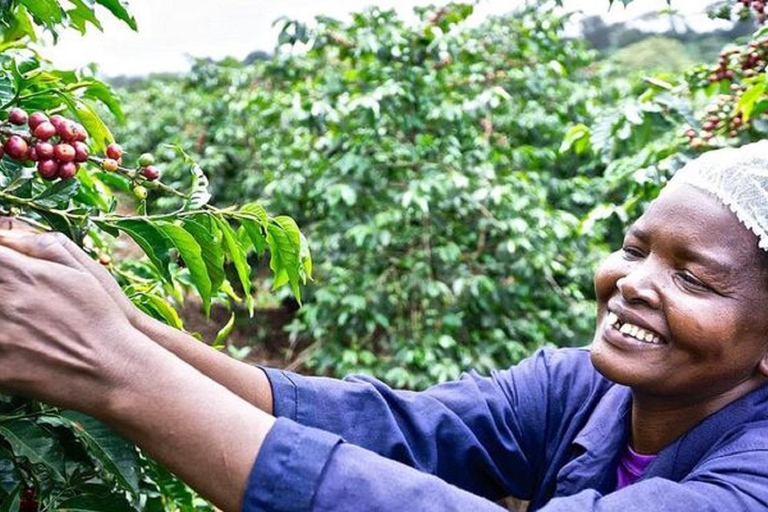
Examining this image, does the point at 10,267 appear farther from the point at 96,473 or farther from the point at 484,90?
the point at 484,90

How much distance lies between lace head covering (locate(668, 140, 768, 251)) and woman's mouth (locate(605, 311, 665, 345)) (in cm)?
18

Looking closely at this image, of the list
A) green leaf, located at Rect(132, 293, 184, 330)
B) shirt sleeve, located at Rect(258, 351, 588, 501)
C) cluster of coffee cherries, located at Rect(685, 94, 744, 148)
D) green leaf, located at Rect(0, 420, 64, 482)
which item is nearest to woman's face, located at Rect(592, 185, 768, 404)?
shirt sleeve, located at Rect(258, 351, 588, 501)

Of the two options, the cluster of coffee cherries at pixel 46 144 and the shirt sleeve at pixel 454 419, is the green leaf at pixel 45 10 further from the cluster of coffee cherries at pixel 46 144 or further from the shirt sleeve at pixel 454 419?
the shirt sleeve at pixel 454 419

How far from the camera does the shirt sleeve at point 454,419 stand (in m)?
1.45

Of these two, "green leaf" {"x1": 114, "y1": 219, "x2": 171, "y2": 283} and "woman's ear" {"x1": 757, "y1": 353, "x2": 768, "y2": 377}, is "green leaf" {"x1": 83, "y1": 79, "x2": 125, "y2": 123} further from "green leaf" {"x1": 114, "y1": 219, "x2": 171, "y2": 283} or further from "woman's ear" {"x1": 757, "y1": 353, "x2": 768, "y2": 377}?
"woman's ear" {"x1": 757, "y1": 353, "x2": 768, "y2": 377}

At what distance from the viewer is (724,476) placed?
1.18m

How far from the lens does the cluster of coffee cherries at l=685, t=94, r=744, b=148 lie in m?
2.55

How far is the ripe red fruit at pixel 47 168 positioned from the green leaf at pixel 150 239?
11 centimetres

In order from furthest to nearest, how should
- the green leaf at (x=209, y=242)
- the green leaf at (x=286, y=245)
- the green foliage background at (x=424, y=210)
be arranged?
the green foliage background at (x=424, y=210)
the green leaf at (x=286, y=245)
the green leaf at (x=209, y=242)

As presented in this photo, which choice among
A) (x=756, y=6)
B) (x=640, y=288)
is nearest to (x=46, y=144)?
(x=640, y=288)

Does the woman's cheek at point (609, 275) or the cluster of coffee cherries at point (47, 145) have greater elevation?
the cluster of coffee cherries at point (47, 145)

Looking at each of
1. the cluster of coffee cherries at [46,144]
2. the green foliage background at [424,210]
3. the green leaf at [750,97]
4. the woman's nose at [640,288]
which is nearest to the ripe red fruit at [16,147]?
the cluster of coffee cherries at [46,144]

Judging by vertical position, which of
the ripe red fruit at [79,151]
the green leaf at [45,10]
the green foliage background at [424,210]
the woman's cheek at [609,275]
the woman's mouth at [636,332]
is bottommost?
the green foliage background at [424,210]

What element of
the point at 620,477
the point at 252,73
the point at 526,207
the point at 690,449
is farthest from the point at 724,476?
the point at 252,73
